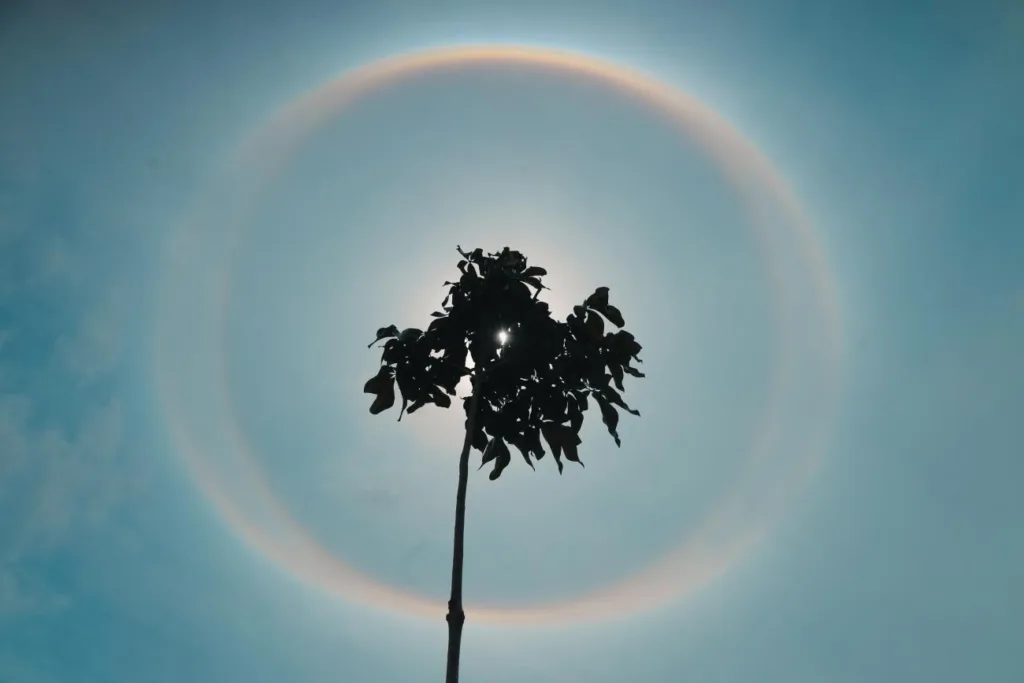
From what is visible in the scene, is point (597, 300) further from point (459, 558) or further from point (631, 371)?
point (459, 558)

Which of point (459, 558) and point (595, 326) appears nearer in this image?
point (459, 558)

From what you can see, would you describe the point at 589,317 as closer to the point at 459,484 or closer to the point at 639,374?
the point at 639,374

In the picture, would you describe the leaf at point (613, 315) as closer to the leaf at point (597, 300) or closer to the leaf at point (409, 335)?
the leaf at point (597, 300)

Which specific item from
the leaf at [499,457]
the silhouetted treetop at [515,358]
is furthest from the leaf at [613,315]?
the leaf at [499,457]

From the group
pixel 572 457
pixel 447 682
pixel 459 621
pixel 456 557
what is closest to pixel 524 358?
pixel 572 457

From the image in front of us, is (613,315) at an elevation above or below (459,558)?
above

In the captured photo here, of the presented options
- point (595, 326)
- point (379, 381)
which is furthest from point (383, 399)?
point (595, 326)


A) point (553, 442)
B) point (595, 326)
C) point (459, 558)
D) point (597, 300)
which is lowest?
point (459, 558)
